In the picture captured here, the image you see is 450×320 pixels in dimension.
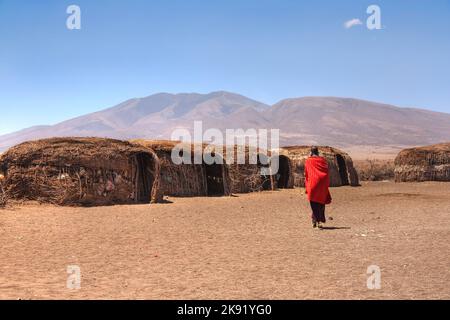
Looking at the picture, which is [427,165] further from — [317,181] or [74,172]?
[74,172]

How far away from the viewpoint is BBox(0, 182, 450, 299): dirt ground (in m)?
6.03

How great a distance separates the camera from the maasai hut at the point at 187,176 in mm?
20531

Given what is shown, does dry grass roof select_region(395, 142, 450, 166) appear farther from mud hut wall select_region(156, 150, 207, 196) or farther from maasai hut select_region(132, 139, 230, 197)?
mud hut wall select_region(156, 150, 207, 196)

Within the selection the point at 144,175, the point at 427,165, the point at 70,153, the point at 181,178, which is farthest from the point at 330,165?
Result: the point at 70,153

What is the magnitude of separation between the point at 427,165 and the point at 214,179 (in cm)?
1519

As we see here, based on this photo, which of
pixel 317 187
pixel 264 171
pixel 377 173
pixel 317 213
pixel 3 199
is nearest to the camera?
pixel 317 213

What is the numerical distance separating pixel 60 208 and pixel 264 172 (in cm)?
1281

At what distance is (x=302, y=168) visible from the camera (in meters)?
27.7

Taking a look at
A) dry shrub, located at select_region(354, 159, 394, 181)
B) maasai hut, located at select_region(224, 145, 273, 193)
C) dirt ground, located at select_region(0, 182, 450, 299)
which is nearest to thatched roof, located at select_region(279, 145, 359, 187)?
maasai hut, located at select_region(224, 145, 273, 193)

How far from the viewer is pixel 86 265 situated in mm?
7418

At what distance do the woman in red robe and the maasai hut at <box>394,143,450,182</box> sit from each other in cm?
2087
